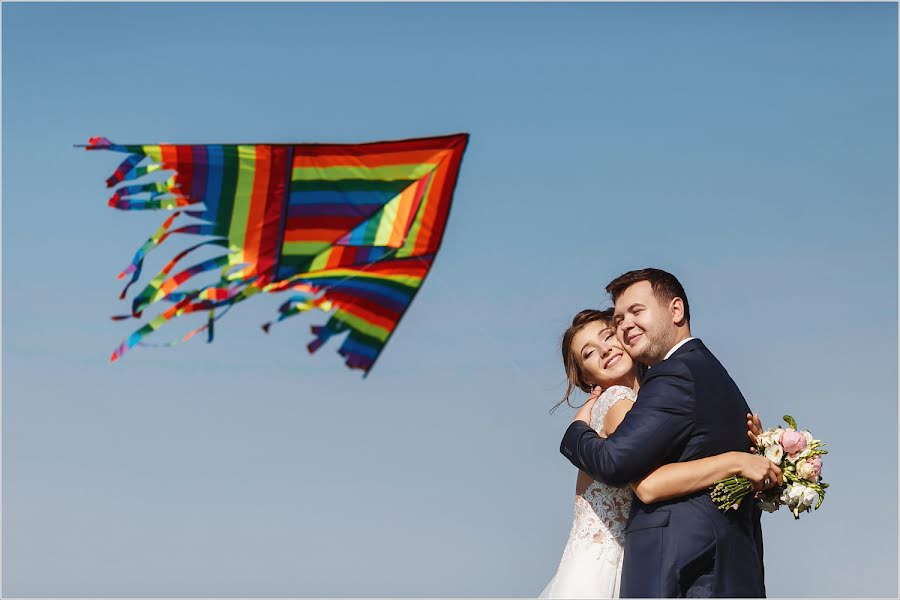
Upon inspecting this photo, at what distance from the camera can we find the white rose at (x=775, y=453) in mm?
6581

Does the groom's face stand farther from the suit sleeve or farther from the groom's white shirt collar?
the suit sleeve

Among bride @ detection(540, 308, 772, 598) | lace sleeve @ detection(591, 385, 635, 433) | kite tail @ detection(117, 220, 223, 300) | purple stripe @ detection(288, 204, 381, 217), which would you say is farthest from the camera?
purple stripe @ detection(288, 204, 381, 217)

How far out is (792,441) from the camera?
261 inches

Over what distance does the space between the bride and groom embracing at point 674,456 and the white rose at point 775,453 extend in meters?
0.07

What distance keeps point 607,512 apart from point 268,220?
462cm

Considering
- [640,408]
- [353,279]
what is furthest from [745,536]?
[353,279]

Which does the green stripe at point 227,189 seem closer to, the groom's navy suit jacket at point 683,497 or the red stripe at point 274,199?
the red stripe at point 274,199

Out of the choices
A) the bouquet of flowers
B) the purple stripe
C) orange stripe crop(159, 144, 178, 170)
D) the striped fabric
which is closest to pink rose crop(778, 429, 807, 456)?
the bouquet of flowers

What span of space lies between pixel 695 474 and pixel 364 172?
5.76 meters

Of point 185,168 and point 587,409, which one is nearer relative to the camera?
point 587,409

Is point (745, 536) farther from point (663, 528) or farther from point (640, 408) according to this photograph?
point (640, 408)

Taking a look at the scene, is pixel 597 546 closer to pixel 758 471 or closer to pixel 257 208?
pixel 758 471

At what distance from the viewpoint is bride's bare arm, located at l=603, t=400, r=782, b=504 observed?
6.34 metres

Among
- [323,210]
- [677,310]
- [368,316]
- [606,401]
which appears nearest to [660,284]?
[677,310]
